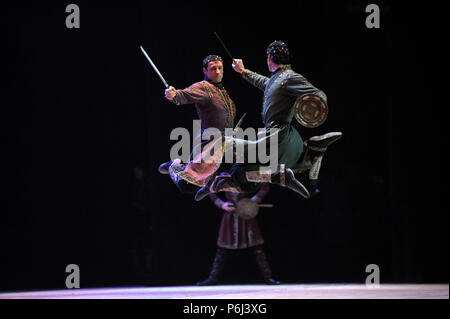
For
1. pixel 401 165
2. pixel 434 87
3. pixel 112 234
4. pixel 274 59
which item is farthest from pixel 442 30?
pixel 112 234

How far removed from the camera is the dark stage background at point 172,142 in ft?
24.6

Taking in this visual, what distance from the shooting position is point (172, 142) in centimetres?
768

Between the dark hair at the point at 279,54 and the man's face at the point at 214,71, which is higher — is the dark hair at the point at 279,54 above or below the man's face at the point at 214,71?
above

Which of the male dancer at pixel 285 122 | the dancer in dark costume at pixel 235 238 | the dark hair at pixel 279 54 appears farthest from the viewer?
the dancer in dark costume at pixel 235 238

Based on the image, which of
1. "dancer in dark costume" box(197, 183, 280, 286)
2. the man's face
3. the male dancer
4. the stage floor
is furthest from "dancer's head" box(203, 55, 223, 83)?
"dancer in dark costume" box(197, 183, 280, 286)

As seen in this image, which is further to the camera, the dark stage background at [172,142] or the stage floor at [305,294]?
the dark stage background at [172,142]

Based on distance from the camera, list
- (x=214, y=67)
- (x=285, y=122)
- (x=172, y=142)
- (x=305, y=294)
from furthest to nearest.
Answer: (x=172, y=142) → (x=305, y=294) → (x=214, y=67) → (x=285, y=122)

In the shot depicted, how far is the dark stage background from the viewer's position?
7.49 meters

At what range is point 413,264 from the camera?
764cm

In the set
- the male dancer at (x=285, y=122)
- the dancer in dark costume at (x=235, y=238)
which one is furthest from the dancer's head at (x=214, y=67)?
the dancer in dark costume at (x=235, y=238)

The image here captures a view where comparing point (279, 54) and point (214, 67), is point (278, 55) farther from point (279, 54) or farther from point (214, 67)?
point (214, 67)

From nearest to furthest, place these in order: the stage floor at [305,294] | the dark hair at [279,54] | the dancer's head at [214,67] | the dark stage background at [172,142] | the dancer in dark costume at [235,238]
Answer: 1. the dark hair at [279,54]
2. the dancer's head at [214,67]
3. the stage floor at [305,294]
4. the dark stage background at [172,142]
5. the dancer in dark costume at [235,238]

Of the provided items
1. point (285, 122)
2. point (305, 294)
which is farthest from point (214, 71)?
point (305, 294)

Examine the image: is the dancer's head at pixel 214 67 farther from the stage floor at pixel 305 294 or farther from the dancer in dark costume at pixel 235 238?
the dancer in dark costume at pixel 235 238
